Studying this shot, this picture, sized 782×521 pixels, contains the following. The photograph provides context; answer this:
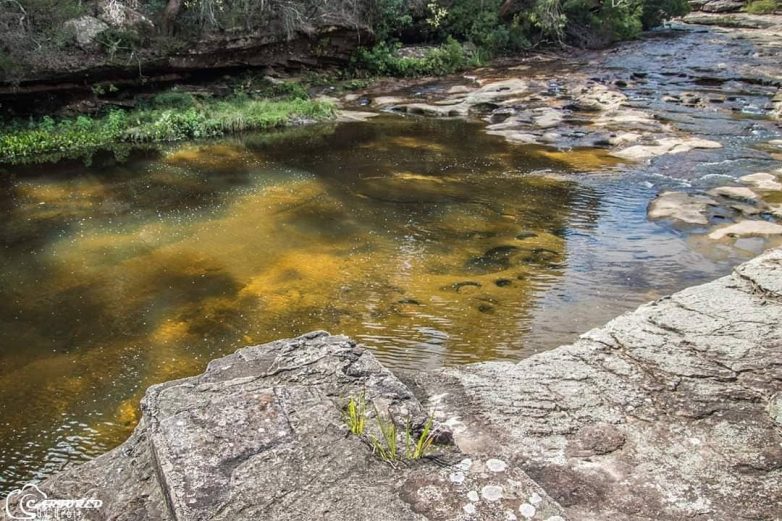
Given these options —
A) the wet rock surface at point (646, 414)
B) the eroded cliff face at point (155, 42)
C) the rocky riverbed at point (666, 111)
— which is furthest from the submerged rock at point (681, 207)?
the eroded cliff face at point (155, 42)

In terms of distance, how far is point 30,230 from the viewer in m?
8.99

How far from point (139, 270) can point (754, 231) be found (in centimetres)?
763

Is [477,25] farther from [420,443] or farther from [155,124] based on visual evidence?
[420,443]

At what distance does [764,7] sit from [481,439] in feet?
118

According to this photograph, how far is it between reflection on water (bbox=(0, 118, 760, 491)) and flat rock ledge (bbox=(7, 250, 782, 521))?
4.98 feet

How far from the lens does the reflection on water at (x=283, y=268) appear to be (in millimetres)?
5672

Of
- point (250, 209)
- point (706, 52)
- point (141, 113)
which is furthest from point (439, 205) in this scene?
point (706, 52)

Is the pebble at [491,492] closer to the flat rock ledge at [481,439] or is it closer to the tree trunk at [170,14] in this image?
the flat rock ledge at [481,439]

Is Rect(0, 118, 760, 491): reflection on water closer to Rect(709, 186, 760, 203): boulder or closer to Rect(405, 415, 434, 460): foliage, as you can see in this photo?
Rect(709, 186, 760, 203): boulder

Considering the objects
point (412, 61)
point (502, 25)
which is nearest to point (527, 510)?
point (412, 61)

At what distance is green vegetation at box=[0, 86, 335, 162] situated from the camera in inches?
539

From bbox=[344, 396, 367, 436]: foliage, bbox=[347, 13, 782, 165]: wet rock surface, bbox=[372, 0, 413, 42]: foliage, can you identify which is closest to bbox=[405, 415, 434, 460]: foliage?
bbox=[344, 396, 367, 436]: foliage

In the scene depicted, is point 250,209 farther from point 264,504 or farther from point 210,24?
point 210,24

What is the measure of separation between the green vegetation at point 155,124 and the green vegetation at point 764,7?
86.3 feet
